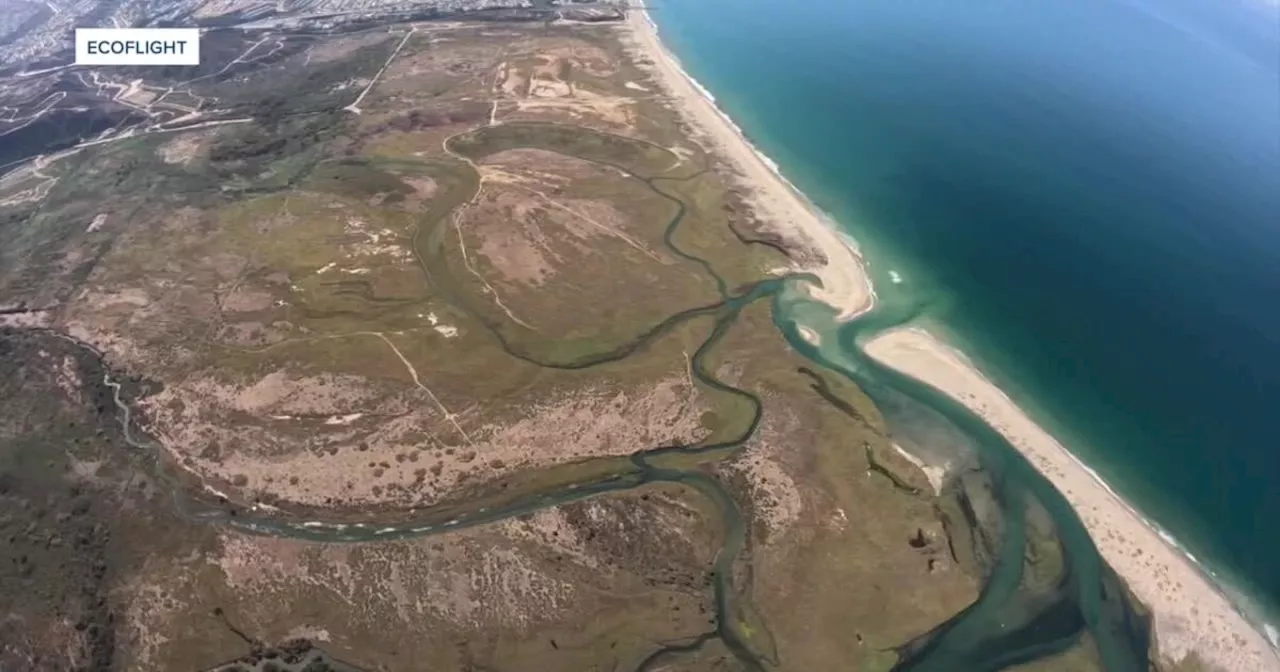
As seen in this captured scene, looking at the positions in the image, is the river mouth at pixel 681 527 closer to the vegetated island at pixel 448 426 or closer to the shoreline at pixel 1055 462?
the vegetated island at pixel 448 426

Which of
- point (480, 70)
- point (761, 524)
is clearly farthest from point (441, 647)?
point (480, 70)

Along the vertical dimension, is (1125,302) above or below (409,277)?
above

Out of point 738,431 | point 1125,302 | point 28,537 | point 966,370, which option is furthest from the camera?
point 1125,302

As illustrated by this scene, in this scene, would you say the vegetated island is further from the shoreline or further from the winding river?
the shoreline

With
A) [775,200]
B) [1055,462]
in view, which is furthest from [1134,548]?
[775,200]

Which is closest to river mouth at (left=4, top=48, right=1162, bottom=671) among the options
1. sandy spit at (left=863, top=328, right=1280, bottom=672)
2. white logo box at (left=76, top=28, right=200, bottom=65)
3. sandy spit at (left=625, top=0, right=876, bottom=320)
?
sandy spit at (left=863, top=328, right=1280, bottom=672)

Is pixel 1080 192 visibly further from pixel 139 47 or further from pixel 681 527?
pixel 139 47

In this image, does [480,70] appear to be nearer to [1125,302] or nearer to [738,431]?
[738,431]
